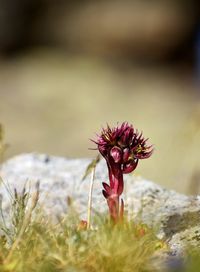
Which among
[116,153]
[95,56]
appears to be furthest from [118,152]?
[95,56]

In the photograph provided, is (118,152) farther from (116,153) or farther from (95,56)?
(95,56)

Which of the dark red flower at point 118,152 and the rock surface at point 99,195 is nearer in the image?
the dark red flower at point 118,152

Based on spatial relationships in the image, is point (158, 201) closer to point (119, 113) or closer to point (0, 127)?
point (0, 127)

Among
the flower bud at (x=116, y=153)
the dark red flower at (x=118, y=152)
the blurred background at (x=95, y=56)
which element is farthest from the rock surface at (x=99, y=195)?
the blurred background at (x=95, y=56)

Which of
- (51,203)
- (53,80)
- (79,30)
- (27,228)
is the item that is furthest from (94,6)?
(27,228)

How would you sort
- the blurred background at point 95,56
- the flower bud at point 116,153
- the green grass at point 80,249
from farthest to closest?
the blurred background at point 95,56, the flower bud at point 116,153, the green grass at point 80,249

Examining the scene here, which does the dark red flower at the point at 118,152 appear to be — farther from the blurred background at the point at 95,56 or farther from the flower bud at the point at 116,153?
the blurred background at the point at 95,56

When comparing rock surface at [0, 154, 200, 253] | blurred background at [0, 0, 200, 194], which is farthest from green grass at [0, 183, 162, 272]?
blurred background at [0, 0, 200, 194]
